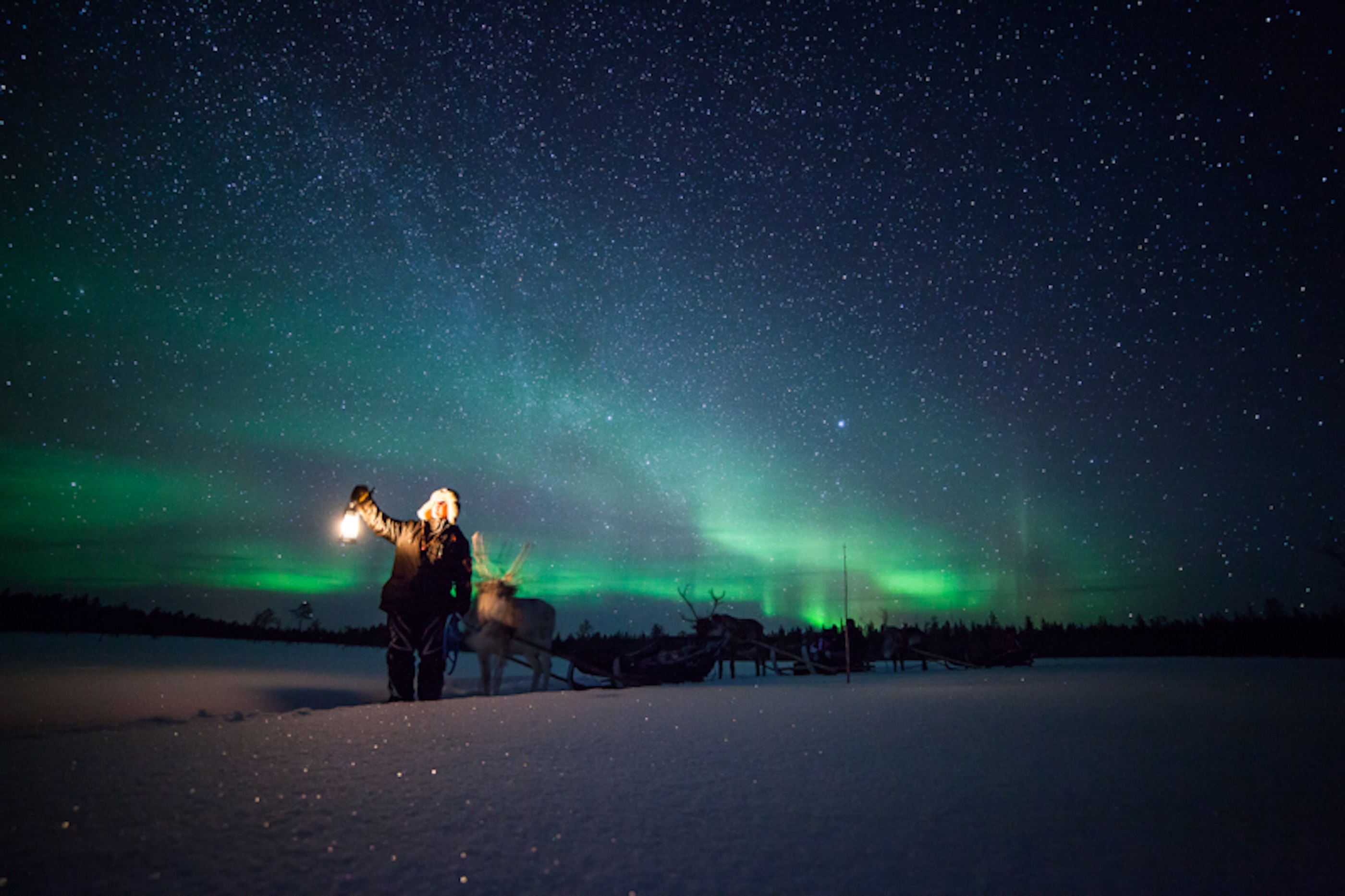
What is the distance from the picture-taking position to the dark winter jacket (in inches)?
301

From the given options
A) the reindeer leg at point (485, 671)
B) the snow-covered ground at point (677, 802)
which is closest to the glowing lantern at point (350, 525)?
the snow-covered ground at point (677, 802)

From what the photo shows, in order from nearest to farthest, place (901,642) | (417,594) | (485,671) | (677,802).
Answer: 1. (677,802)
2. (417,594)
3. (485,671)
4. (901,642)

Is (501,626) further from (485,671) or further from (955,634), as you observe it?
(955,634)

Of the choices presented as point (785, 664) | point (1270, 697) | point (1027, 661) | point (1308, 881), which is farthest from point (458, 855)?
point (785, 664)

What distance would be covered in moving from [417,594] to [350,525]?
46.9 inches

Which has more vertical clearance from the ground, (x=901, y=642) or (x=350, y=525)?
(x=350, y=525)

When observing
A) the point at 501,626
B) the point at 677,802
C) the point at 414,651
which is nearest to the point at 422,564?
the point at 414,651

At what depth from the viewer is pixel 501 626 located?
1081cm

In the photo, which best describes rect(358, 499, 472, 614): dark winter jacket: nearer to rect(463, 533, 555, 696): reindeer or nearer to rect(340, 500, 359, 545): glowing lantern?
rect(340, 500, 359, 545): glowing lantern

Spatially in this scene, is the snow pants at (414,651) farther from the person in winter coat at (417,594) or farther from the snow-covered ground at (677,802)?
the snow-covered ground at (677,802)

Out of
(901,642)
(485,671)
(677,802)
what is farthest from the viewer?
(901,642)

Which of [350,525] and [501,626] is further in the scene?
[501,626]

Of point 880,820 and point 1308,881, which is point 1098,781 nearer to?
point 1308,881

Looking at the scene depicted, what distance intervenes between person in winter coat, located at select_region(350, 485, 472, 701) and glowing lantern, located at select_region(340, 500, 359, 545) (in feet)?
0.20
